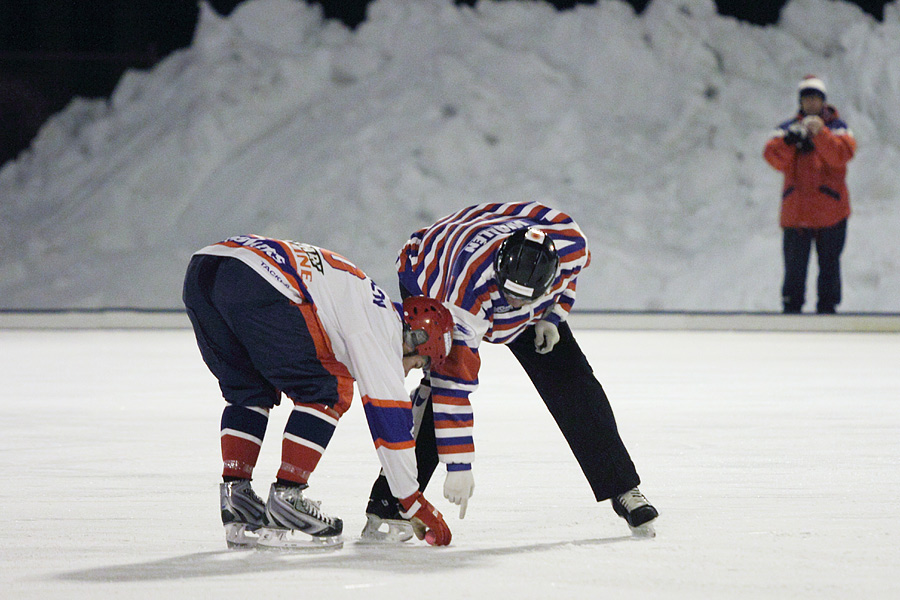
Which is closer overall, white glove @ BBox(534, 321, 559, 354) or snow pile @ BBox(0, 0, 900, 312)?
white glove @ BBox(534, 321, 559, 354)

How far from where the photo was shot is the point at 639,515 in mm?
2998

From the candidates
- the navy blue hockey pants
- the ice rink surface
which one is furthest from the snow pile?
the navy blue hockey pants

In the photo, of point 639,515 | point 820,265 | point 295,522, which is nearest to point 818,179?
point 820,265

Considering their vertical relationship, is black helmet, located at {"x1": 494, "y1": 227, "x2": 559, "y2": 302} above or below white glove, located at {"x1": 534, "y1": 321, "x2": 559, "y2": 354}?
above

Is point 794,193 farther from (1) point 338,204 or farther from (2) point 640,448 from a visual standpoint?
(2) point 640,448

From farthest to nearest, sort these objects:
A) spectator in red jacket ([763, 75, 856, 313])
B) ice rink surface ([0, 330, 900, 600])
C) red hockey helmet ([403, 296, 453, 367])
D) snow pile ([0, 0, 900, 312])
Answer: snow pile ([0, 0, 900, 312]) → spectator in red jacket ([763, 75, 856, 313]) → red hockey helmet ([403, 296, 453, 367]) → ice rink surface ([0, 330, 900, 600])

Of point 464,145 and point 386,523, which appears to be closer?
point 386,523

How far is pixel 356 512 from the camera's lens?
10.6 ft

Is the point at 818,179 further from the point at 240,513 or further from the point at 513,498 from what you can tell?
the point at 240,513

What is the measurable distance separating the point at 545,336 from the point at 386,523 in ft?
1.80

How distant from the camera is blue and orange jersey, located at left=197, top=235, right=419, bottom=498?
2.77 m

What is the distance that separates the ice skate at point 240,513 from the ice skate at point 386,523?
23cm

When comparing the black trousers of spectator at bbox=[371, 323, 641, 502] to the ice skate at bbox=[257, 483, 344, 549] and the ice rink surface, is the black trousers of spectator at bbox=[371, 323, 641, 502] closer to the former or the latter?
the ice rink surface

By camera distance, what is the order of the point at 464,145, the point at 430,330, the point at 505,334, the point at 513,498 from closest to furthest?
the point at 430,330 < the point at 505,334 < the point at 513,498 < the point at 464,145
